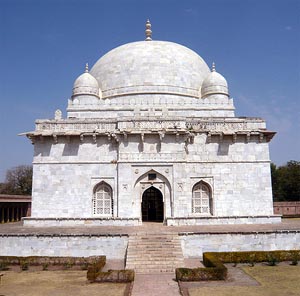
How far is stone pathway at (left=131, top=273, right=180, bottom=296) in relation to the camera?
11152 mm

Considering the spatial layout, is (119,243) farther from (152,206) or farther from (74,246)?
(152,206)

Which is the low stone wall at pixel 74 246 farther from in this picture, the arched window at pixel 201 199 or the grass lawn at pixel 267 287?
the arched window at pixel 201 199

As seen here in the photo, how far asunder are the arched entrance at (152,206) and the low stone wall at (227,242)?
8.67 m

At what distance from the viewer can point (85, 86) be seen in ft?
92.7

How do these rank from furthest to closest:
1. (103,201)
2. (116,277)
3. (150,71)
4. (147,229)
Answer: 1. (150,71)
2. (103,201)
3. (147,229)
4. (116,277)

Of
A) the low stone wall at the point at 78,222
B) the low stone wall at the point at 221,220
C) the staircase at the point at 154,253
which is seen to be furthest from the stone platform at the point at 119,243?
the low stone wall at the point at 78,222

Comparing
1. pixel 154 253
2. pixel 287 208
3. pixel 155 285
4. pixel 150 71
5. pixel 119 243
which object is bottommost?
pixel 155 285

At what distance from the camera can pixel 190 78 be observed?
2958 cm

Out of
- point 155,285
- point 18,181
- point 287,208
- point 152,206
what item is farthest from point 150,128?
point 18,181

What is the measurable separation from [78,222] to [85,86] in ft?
37.4

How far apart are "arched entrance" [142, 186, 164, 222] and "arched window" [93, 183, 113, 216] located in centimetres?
345

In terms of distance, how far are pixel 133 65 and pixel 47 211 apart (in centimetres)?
1388

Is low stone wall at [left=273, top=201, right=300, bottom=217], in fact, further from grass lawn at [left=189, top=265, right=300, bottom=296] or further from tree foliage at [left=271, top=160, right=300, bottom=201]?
grass lawn at [left=189, top=265, right=300, bottom=296]

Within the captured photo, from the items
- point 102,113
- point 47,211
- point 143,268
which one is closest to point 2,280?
point 143,268
